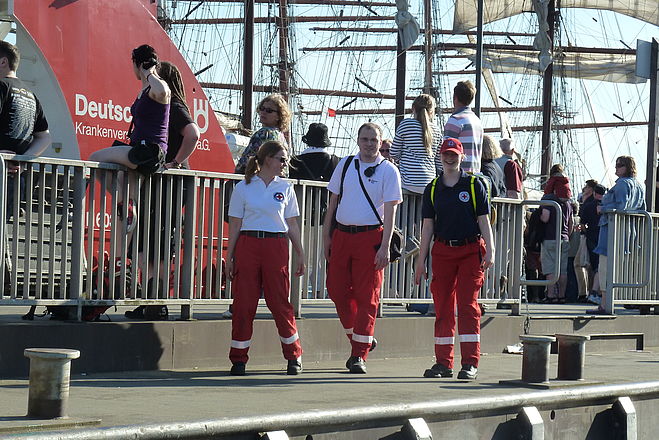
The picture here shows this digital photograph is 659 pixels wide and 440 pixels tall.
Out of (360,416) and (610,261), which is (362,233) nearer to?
(360,416)

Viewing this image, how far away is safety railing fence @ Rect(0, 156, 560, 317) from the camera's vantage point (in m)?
8.15

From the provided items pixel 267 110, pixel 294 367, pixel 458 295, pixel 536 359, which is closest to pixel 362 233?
pixel 458 295

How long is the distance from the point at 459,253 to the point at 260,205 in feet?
5.46

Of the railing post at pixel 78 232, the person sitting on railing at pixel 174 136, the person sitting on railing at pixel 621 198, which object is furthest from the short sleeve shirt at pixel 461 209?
the person sitting on railing at pixel 621 198

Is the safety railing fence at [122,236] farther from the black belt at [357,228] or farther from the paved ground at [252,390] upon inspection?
the black belt at [357,228]

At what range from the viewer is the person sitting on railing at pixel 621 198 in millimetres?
13914

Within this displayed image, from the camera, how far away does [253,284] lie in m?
8.55

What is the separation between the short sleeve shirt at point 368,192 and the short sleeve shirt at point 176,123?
58.1 inches

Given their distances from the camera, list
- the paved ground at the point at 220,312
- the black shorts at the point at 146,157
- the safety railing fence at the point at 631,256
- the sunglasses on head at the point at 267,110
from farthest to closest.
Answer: the safety railing fence at the point at 631,256
the sunglasses on head at the point at 267,110
the paved ground at the point at 220,312
the black shorts at the point at 146,157

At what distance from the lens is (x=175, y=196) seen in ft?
29.9

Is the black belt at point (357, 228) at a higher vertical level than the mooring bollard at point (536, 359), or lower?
higher

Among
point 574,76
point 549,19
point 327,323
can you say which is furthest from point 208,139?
point 574,76

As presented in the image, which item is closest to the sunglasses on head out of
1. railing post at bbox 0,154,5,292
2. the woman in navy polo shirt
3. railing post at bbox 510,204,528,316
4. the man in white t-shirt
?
the man in white t-shirt

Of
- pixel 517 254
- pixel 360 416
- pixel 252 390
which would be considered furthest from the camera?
pixel 517 254
